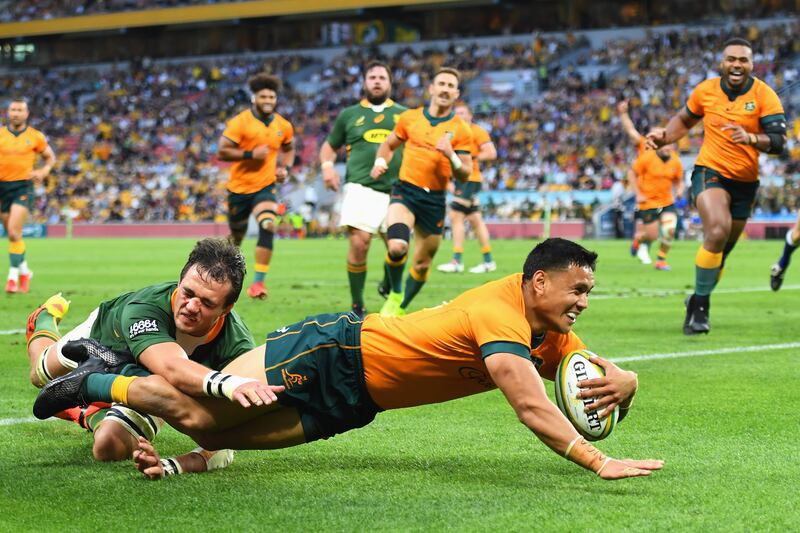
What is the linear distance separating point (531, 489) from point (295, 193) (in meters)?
42.8

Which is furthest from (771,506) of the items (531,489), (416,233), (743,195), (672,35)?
(672,35)

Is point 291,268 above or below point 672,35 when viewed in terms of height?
below

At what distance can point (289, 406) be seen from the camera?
4906 millimetres

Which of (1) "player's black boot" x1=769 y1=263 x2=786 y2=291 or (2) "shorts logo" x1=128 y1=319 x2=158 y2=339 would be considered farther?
(1) "player's black boot" x1=769 y1=263 x2=786 y2=291

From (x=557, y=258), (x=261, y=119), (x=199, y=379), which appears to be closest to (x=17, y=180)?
(x=261, y=119)

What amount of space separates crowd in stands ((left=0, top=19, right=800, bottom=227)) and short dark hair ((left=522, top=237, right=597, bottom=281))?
33746 mm

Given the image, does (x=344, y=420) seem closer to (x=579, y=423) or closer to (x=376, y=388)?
(x=376, y=388)

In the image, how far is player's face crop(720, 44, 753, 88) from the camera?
985cm

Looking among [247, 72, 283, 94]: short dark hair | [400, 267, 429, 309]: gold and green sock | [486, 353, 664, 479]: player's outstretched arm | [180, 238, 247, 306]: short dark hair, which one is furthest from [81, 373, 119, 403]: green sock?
[247, 72, 283, 94]: short dark hair

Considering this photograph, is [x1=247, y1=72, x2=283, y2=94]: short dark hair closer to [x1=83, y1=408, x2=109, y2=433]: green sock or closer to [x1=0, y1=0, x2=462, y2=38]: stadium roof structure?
[x1=83, y1=408, x2=109, y2=433]: green sock

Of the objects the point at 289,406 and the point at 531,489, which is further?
the point at 289,406

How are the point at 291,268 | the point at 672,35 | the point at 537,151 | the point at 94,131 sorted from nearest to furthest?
the point at 291,268
the point at 537,151
the point at 672,35
the point at 94,131

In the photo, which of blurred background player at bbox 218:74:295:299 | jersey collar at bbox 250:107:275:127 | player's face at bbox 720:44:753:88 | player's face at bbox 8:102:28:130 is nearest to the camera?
player's face at bbox 720:44:753:88

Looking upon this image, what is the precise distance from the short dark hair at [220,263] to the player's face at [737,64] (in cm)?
623
